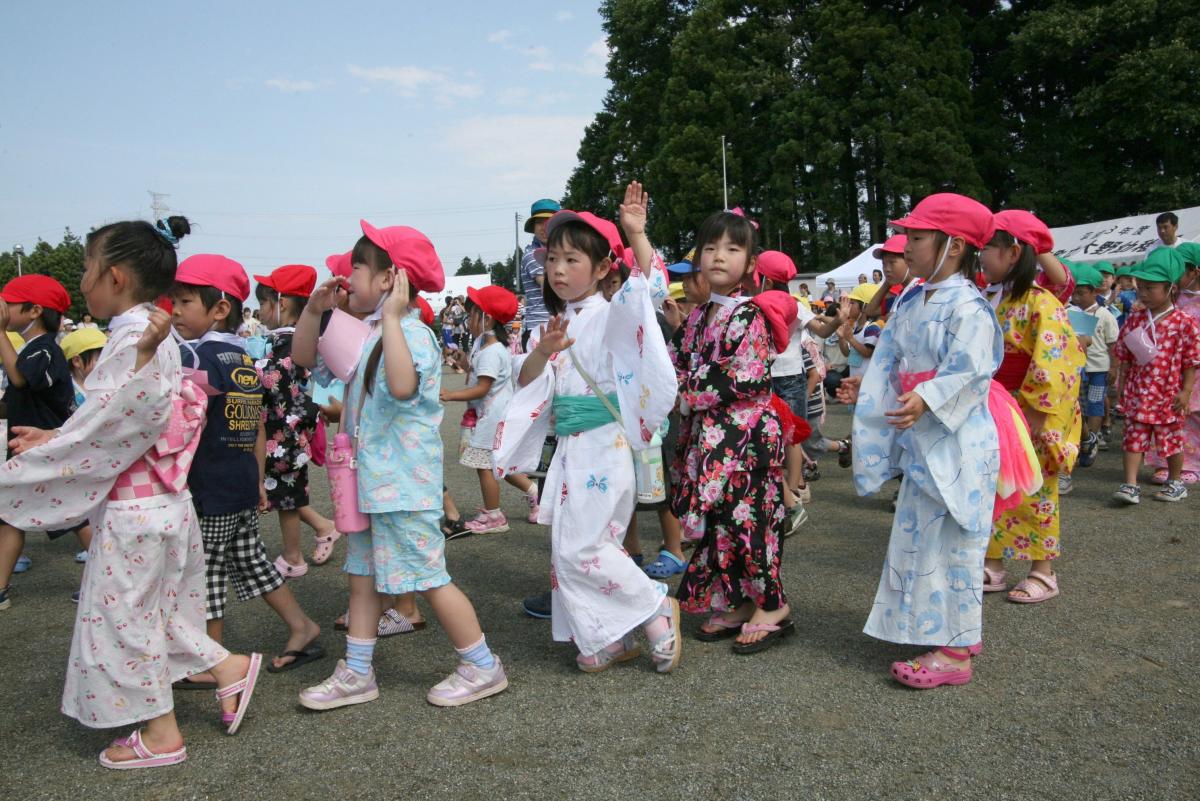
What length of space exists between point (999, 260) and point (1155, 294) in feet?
9.76

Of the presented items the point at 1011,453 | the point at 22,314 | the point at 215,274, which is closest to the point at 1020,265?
the point at 1011,453

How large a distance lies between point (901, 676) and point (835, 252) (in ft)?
92.5

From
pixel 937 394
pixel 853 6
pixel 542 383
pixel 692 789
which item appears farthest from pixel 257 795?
pixel 853 6

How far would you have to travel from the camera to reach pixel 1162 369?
6516 millimetres

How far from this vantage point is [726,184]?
29156 millimetres

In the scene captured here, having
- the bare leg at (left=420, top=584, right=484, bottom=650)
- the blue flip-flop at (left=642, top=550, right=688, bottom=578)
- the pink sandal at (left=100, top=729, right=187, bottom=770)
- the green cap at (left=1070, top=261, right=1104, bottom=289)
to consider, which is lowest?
the pink sandal at (left=100, top=729, right=187, bottom=770)

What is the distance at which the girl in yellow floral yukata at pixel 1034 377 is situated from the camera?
168 inches

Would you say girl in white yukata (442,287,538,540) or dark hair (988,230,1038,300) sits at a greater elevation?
dark hair (988,230,1038,300)

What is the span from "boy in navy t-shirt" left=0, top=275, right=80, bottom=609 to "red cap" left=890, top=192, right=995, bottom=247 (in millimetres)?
4748

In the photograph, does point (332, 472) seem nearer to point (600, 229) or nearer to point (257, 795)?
point (257, 795)

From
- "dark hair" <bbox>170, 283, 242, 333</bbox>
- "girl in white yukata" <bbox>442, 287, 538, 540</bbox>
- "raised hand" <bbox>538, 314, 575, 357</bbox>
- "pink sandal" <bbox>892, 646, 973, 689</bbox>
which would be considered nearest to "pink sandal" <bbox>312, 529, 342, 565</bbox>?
"girl in white yukata" <bbox>442, 287, 538, 540</bbox>

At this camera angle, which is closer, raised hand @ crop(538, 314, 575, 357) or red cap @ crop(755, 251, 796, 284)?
raised hand @ crop(538, 314, 575, 357)

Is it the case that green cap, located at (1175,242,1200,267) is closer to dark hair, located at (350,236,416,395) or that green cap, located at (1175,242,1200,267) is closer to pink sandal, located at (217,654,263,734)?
dark hair, located at (350,236,416,395)

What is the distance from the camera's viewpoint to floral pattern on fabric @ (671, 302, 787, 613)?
3.69 m
